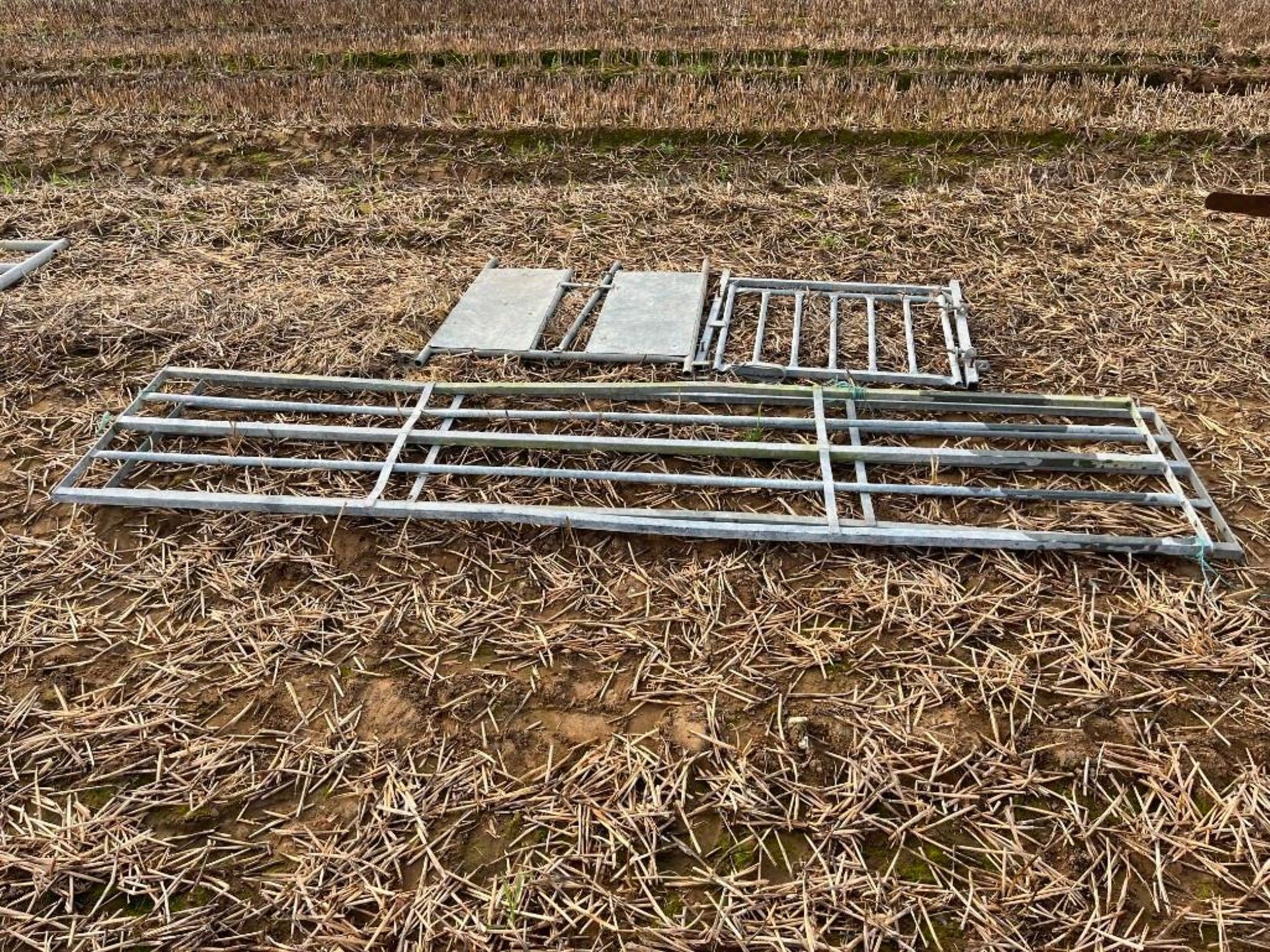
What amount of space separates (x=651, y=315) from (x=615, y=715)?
2.53 metres

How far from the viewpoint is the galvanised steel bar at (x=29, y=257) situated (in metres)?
5.16

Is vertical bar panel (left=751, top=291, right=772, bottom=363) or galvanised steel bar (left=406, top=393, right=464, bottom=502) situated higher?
vertical bar panel (left=751, top=291, right=772, bottom=363)

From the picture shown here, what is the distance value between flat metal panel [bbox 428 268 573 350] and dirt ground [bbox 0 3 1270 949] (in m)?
0.18

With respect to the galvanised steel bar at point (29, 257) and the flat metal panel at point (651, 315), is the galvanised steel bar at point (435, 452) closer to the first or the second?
the flat metal panel at point (651, 315)

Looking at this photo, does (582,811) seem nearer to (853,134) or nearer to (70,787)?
(70,787)

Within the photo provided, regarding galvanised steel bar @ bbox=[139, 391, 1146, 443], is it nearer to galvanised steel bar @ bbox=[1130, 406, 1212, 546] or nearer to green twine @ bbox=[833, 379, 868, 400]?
galvanised steel bar @ bbox=[1130, 406, 1212, 546]

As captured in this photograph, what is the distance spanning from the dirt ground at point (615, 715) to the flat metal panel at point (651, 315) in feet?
0.75

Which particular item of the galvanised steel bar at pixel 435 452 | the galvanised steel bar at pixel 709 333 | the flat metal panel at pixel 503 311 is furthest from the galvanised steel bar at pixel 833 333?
the galvanised steel bar at pixel 435 452

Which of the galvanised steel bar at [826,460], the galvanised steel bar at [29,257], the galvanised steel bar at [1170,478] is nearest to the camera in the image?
the galvanised steel bar at [1170,478]

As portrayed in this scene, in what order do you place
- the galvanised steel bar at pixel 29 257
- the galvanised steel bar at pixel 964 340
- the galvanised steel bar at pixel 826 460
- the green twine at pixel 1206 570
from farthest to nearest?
the galvanised steel bar at pixel 29 257
the galvanised steel bar at pixel 964 340
the galvanised steel bar at pixel 826 460
the green twine at pixel 1206 570

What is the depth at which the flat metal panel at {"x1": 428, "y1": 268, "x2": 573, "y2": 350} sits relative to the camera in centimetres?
428

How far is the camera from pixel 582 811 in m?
2.28

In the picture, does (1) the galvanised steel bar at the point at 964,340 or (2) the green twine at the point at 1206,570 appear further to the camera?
(1) the galvanised steel bar at the point at 964,340

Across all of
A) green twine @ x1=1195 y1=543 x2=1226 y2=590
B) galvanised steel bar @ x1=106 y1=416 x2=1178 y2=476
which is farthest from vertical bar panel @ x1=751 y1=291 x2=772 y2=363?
green twine @ x1=1195 y1=543 x2=1226 y2=590
